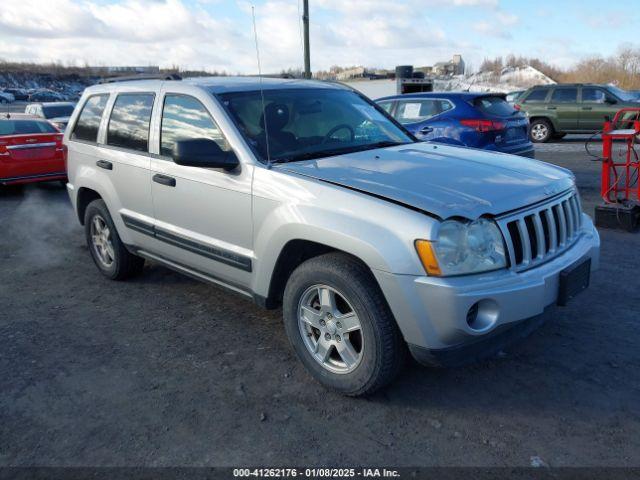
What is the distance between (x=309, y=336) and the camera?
345cm

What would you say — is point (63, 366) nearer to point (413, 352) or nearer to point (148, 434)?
point (148, 434)

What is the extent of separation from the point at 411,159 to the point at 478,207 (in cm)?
91

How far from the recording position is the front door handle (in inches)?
164

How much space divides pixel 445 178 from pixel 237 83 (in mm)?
1805

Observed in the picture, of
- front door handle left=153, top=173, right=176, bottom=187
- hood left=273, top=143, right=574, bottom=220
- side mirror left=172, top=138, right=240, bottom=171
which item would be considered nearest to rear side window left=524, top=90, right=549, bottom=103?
hood left=273, top=143, right=574, bottom=220

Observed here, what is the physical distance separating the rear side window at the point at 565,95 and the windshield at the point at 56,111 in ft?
47.3

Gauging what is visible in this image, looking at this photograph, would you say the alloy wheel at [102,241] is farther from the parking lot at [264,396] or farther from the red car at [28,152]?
the red car at [28,152]

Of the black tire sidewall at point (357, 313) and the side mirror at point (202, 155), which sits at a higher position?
the side mirror at point (202, 155)

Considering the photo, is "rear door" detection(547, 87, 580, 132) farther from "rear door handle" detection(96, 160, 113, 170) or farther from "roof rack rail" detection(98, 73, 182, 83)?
"rear door handle" detection(96, 160, 113, 170)

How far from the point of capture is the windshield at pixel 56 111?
55.9ft

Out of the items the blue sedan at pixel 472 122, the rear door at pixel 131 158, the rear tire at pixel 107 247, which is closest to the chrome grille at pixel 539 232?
the rear door at pixel 131 158

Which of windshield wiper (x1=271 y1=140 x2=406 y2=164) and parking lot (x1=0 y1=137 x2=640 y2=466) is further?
windshield wiper (x1=271 y1=140 x2=406 y2=164)

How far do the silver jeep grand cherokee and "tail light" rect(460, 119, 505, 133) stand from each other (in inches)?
158


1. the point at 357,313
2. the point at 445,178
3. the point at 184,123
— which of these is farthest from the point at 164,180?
the point at 445,178
